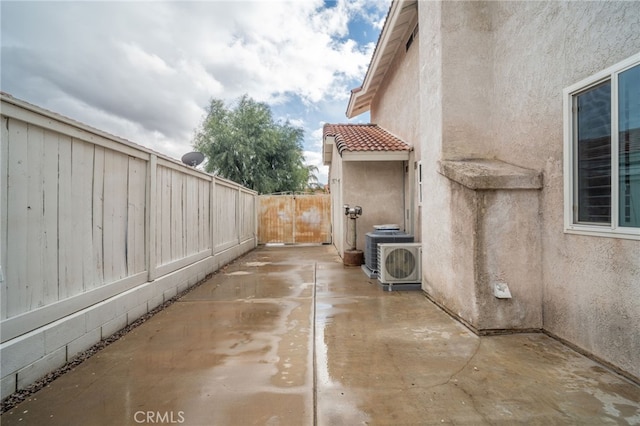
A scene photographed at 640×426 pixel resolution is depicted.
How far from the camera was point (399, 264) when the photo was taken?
563 cm

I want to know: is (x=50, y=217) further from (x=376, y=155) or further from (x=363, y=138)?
(x=363, y=138)

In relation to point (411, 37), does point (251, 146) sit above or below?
above

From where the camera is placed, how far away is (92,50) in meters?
7.75

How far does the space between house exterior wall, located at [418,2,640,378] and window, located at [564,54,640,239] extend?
0.11 m

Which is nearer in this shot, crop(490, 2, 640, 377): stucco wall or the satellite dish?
crop(490, 2, 640, 377): stucco wall

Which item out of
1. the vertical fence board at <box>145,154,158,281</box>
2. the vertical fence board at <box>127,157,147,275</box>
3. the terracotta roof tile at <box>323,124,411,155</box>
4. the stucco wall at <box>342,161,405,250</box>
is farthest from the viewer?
the stucco wall at <box>342,161,405,250</box>

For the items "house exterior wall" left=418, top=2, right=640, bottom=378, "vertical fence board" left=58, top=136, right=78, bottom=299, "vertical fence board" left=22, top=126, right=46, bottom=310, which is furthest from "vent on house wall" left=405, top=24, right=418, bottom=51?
"vertical fence board" left=22, top=126, right=46, bottom=310

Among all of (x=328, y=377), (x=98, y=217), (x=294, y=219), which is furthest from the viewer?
(x=294, y=219)

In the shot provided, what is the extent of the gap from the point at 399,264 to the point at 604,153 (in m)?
3.41

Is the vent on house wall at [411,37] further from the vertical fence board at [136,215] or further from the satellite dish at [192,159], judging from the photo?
the vertical fence board at [136,215]

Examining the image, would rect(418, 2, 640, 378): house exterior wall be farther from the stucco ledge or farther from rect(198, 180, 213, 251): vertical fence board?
rect(198, 180, 213, 251): vertical fence board

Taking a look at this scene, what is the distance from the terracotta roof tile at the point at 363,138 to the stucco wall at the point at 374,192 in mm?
592

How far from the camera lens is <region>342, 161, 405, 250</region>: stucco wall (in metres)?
8.29

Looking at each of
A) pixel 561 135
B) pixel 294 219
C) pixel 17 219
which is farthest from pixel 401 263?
pixel 294 219
